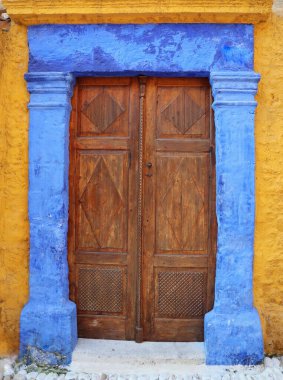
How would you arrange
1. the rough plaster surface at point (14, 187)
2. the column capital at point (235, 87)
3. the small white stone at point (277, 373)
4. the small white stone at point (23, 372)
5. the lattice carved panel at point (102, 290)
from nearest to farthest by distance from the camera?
the small white stone at point (277, 373), the small white stone at point (23, 372), the column capital at point (235, 87), the rough plaster surface at point (14, 187), the lattice carved panel at point (102, 290)

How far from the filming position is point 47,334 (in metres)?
3.43

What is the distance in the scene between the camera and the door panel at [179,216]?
362cm

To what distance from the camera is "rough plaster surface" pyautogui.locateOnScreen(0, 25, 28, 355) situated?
355 centimetres

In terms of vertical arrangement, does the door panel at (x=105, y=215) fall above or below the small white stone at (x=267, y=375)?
above

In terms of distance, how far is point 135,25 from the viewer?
11.4 ft

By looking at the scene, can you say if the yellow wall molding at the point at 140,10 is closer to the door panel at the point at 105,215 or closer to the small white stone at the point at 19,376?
the door panel at the point at 105,215

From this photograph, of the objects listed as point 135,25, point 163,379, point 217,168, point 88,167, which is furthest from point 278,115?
point 163,379

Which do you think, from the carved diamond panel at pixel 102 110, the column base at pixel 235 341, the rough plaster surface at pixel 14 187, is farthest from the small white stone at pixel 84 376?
the carved diamond panel at pixel 102 110

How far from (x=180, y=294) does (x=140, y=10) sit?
245 cm

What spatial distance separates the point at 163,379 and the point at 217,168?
1.74m

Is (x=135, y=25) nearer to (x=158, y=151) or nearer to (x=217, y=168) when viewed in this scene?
(x=158, y=151)

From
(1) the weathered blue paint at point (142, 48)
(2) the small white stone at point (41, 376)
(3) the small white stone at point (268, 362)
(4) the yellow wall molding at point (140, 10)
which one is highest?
(4) the yellow wall molding at point (140, 10)

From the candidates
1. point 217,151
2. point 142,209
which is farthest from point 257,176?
point 142,209

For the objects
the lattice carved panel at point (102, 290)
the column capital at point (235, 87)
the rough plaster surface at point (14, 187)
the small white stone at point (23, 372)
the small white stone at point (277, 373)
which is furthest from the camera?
the lattice carved panel at point (102, 290)
